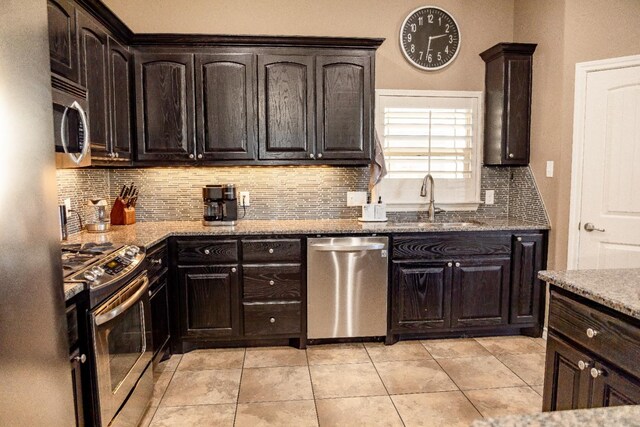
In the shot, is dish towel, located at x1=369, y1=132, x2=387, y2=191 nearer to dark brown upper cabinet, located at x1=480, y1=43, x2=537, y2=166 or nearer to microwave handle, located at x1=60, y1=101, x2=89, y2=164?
dark brown upper cabinet, located at x1=480, y1=43, x2=537, y2=166

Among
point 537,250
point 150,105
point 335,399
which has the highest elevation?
point 150,105

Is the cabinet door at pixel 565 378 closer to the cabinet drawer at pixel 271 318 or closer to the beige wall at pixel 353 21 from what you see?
the cabinet drawer at pixel 271 318

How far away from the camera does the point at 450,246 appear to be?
323cm

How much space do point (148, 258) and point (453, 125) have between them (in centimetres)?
264

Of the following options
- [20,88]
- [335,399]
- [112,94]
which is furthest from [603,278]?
[112,94]

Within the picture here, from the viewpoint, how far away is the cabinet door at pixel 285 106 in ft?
10.6

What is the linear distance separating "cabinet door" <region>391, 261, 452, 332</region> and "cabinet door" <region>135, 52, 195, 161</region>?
1830mm

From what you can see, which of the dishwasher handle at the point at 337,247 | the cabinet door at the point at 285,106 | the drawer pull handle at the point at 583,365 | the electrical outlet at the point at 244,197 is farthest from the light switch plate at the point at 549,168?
the electrical outlet at the point at 244,197

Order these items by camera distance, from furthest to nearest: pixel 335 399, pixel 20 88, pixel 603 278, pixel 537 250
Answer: pixel 537 250
pixel 335 399
pixel 603 278
pixel 20 88

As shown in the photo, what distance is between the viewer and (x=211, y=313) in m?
3.09

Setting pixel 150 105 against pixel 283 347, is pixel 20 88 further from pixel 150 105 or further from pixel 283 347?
pixel 283 347

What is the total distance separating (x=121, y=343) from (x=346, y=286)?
5.26ft

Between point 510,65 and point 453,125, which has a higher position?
point 510,65

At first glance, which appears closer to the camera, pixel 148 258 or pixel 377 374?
pixel 148 258
